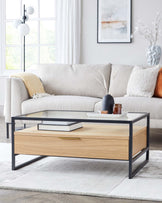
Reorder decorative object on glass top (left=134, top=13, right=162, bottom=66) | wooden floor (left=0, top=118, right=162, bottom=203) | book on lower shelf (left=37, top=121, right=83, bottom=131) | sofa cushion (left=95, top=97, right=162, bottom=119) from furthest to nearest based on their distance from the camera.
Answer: decorative object on glass top (left=134, top=13, right=162, bottom=66), sofa cushion (left=95, top=97, right=162, bottom=119), book on lower shelf (left=37, top=121, right=83, bottom=131), wooden floor (left=0, top=118, right=162, bottom=203)

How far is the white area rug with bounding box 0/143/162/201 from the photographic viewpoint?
2.45m

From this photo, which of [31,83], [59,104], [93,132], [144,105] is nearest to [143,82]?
[144,105]

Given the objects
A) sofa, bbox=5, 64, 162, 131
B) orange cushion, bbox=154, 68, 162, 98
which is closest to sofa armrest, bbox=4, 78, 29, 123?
sofa, bbox=5, 64, 162, 131

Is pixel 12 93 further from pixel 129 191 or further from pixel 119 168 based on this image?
pixel 129 191

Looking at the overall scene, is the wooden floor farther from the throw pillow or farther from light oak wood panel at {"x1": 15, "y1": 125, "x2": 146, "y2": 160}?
the throw pillow

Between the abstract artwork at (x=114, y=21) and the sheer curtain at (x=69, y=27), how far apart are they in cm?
31

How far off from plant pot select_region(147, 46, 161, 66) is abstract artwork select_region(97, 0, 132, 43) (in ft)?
1.64

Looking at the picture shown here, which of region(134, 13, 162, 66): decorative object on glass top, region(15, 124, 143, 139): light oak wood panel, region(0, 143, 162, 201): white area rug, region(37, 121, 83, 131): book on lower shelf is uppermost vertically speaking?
Answer: region(134, 13, 162, 66): decorative object on glass top

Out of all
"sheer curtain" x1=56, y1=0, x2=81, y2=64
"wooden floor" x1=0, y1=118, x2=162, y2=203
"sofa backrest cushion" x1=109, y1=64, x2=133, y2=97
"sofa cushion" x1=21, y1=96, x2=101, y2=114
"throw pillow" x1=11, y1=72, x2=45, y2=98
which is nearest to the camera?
"wooden floor" x1=0, y1=118, x2=162, y2=203

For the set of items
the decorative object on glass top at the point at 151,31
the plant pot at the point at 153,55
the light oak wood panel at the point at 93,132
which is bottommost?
the light oak wood panel at the point at 93,132

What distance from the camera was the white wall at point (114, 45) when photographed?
230 inches

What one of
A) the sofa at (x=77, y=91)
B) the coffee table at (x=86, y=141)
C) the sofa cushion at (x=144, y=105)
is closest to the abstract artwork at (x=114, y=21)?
the sofa at (x=77, y=91)

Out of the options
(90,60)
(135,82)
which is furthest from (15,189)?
(90,60)

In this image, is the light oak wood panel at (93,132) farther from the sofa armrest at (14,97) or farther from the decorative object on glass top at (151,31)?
the decorative object on glass top at (151,31)
